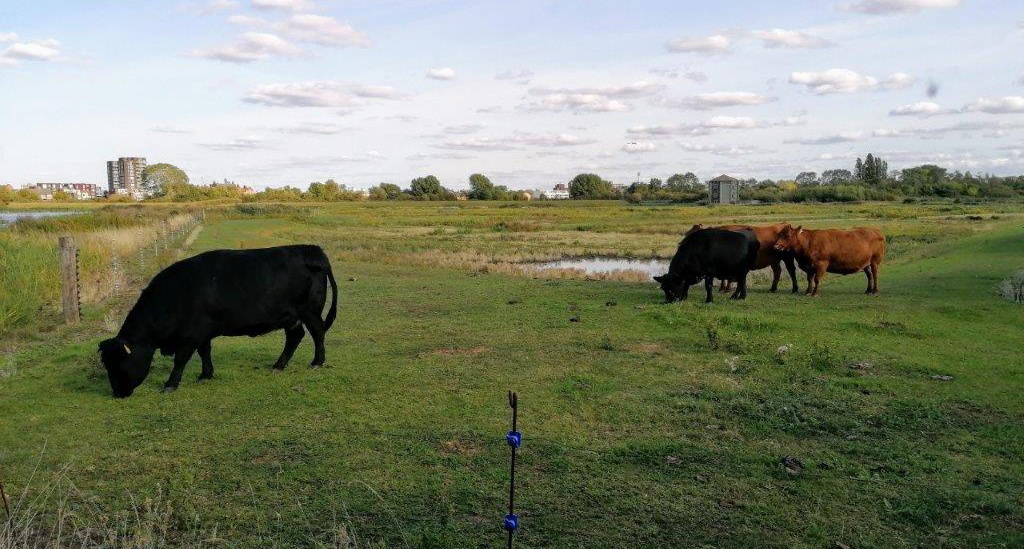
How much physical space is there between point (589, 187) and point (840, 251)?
367 ft

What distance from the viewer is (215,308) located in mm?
8391

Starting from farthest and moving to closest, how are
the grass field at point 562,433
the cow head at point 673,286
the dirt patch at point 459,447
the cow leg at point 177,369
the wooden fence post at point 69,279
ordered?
the cow head at point 673,286, the wooden fence post at point 69,279, the cow leg at point 177,369, the dirt patch at point 459,447, the grass field at point 562,433

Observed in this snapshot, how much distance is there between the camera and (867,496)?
17.7 ft

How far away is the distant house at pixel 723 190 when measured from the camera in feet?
296

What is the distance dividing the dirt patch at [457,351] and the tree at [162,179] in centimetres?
10839

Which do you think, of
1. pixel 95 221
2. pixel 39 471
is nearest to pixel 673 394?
pixel 39 471

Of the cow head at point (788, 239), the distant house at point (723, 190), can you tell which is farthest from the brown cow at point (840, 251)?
the distant house at point (723, 190)

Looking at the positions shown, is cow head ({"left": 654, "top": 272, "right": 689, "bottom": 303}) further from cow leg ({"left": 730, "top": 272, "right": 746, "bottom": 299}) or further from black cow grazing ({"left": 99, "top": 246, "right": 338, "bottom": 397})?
black cow grazing ({"left": 99, "top": 246, "right": 338, "bottom": 397})

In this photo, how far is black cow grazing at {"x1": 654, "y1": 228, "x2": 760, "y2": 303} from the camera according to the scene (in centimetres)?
1419

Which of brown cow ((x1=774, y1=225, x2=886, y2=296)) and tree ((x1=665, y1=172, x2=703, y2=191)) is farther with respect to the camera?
tree ((x1=665, y1=172, x2=703, y2=191))

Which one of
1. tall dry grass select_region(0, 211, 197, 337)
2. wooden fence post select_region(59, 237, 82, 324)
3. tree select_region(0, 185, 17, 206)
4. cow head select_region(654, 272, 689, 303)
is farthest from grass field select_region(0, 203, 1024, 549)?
tree select_region(0, 185, 17, 206)

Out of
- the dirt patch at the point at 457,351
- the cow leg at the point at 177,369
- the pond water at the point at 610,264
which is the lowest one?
the pond water at the point at 610,264

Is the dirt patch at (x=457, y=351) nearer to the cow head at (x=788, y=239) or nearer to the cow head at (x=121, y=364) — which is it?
the cow head at (x=121, y=364)

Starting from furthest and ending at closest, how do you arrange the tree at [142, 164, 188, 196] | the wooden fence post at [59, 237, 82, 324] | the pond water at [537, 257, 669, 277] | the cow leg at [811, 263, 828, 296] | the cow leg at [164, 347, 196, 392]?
the tree at [142, 164, 188, 196] → the pond water at [537, 257, 669, 277] → the cow leg at [811, 263, 828, 296] → the wooden fence post at [59, 237, 82, 324] → the cow leg at [164, 347, 196, 392]
